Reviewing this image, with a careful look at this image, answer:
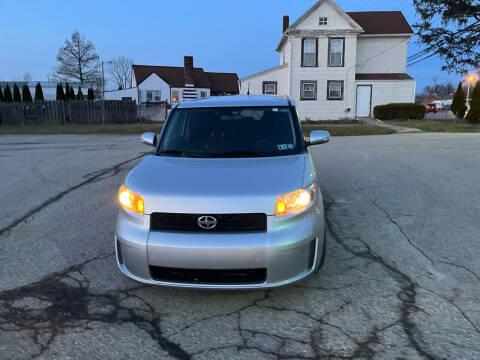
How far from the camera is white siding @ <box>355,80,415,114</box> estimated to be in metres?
27.0

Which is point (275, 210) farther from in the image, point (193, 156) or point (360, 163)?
point (360, 163)

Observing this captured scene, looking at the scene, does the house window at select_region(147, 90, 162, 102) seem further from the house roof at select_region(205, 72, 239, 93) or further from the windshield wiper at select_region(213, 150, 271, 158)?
the windshield wiper at select_region(213, 150, 271, 158)

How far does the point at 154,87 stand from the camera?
49.4 m

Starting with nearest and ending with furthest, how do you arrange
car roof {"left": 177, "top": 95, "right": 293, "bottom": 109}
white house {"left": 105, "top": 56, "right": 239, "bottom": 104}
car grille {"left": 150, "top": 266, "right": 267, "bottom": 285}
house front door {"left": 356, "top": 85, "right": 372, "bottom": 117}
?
car grille {"left": 150, "top": 266, "right": 267, "bottom": 285}, car roof {"left": 177, "top": 95, "right": 293, "bottom": 109}, house front door {"left": 356, "top": 85, "right": 372, "bottom": 117}, white house {"left": 105, "top": 56, "right": 239, "bottom": 104}

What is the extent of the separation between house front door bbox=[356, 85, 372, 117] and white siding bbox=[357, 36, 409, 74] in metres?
1.45

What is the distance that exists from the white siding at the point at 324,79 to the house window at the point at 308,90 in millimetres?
213

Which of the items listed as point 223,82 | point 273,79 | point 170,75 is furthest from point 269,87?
point 223,82

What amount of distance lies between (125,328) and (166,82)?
161 ft

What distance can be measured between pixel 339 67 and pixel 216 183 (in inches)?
1007

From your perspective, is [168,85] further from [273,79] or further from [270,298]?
[270,298]

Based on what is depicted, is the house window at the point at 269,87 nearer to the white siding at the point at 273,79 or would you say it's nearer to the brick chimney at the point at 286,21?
the white siding at the point at 273,79

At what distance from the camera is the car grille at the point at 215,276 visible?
119 inches

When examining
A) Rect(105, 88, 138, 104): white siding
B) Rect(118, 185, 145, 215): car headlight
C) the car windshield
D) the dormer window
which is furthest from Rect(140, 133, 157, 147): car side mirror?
Rect(105, 88, 138, 104): white siding

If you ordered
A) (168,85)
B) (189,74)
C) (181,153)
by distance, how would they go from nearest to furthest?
(181,153) → (189,74) → (168,85)
